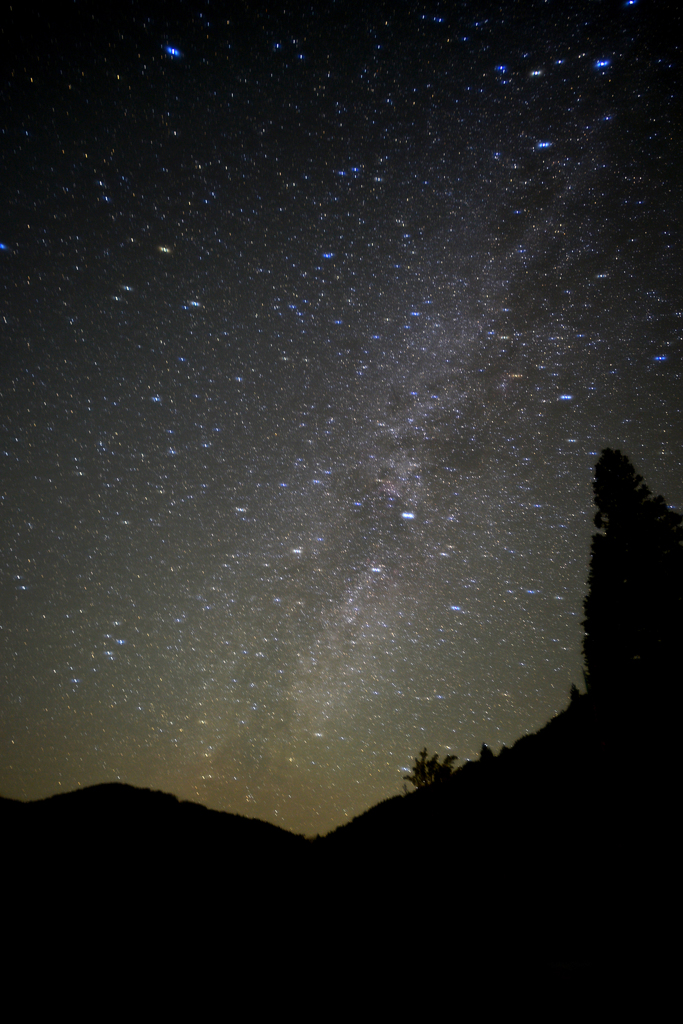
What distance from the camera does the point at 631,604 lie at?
14.2 m

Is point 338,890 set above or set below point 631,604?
below

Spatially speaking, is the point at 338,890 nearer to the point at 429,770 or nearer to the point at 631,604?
the point at 631,604

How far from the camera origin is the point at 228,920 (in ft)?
20.7

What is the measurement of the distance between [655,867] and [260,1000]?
8438 millimetres

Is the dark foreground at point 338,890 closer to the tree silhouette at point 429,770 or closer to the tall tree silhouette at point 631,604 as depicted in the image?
the tall tree silhouette at point 631,604

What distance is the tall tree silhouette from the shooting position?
13102 mm

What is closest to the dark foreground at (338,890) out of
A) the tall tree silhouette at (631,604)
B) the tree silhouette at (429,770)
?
the tall tree silhouette at (631,604)

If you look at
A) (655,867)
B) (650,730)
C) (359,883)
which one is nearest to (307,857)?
(359,883)

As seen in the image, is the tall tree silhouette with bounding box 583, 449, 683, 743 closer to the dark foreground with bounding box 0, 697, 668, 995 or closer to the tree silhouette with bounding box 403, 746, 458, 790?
the dark foreground with bounding box 0, 697, 668, 995

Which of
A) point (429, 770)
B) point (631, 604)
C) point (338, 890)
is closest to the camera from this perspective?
point (338, 890)

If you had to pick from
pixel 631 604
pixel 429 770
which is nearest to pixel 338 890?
pixel 631 604

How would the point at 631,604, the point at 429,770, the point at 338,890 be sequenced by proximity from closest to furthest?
the point at 338,890, the point at 631,604, the point at 429,770

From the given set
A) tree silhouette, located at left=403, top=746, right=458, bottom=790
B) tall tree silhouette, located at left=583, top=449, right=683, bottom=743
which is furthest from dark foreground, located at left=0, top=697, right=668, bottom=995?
tree silhouette, located at left=403, top=746, right=458, bottom=790

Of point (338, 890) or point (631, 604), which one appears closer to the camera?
point (338, 890)
